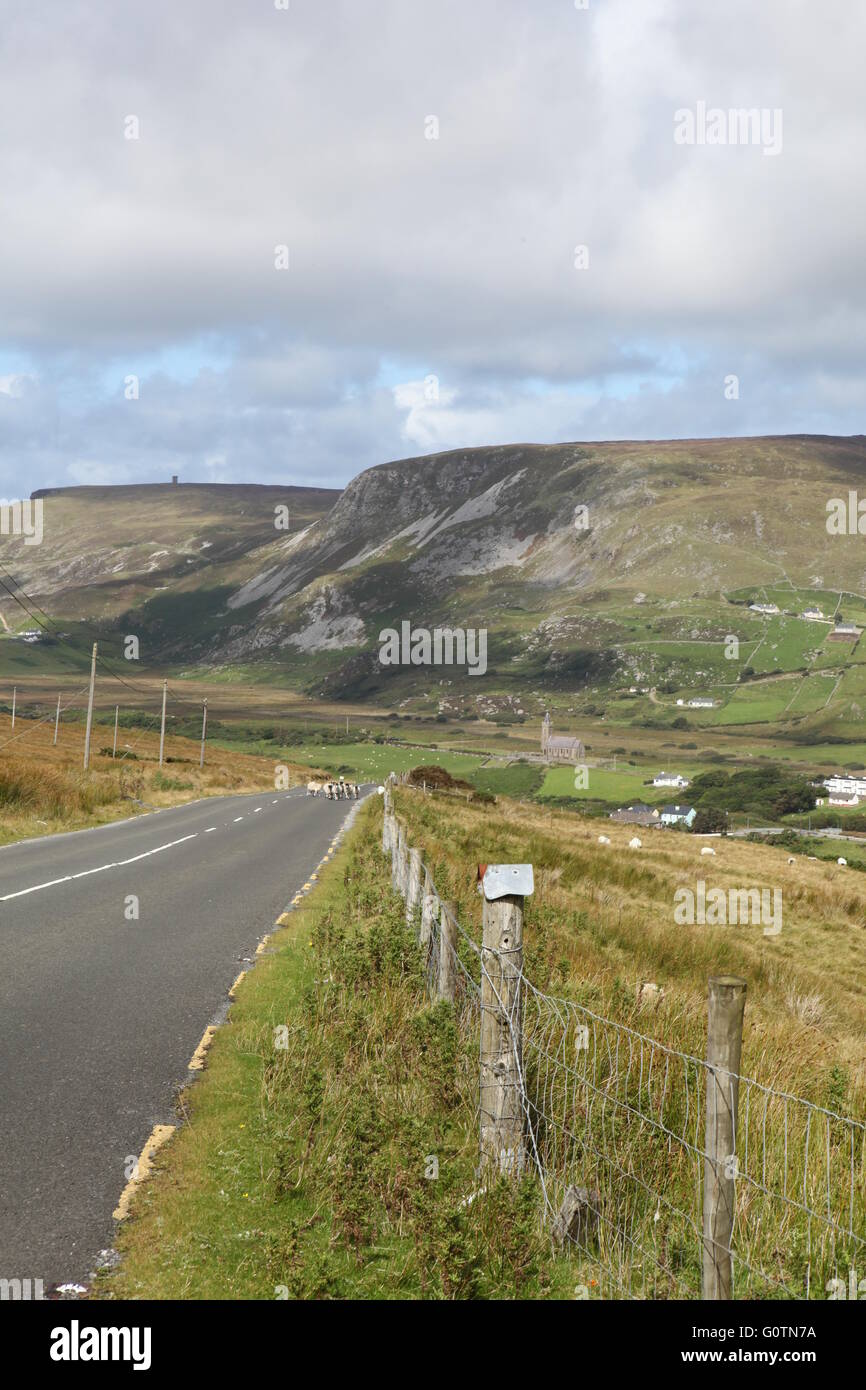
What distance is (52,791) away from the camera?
33.4 meters

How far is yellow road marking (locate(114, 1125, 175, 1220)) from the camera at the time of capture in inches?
221

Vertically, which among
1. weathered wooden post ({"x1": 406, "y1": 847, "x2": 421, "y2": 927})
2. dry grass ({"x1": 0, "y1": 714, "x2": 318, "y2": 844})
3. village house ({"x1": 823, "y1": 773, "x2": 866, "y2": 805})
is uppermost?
weathered wooden post ({"x1": 406, "y1": 847, "x2": 421, "y2": 927})

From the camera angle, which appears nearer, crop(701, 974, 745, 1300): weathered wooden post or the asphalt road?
crop(701, 974, 745, 1300): weathered wooden post

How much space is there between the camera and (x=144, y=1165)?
6188mm

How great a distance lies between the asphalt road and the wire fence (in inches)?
84.7

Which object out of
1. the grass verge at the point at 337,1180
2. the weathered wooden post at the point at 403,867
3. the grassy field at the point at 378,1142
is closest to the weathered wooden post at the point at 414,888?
the grassy field at the point at 378,1142

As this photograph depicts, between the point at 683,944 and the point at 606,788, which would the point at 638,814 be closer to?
the point at 606,788

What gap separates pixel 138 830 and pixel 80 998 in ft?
72.1

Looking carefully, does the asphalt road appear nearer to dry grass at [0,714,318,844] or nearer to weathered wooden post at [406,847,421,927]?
weathered wooden post at [406,847,421,927]

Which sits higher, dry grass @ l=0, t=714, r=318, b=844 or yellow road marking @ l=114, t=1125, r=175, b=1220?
yellow road marking @ l=114, t=1125, r=175, b=1220

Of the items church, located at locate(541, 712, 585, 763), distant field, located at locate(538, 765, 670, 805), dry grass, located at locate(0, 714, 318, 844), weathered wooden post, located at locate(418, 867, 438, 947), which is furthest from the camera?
church, located at locate(541, 712, 585, 763)

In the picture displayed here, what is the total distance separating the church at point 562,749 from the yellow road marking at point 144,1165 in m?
164

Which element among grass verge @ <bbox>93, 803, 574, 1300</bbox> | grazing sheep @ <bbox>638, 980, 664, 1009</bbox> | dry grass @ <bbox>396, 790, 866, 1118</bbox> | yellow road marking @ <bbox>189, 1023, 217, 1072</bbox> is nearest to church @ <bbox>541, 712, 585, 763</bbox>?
dry grass @ <bbox>396, 790, 866, 1118</bbox>
